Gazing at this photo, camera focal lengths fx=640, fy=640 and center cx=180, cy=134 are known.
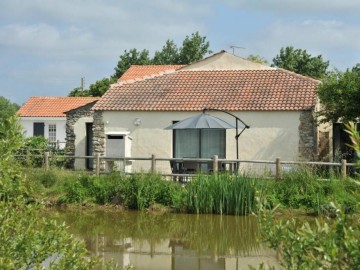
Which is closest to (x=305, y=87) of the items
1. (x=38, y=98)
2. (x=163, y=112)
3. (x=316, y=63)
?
(x=163, y=112)

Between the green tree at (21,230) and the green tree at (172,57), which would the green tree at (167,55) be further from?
the green tree at (21,230)

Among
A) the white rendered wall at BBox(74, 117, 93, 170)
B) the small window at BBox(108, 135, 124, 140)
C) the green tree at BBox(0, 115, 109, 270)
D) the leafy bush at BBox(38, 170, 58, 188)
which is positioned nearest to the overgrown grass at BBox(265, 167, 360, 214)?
the leafy bush at BBox(38, 170, 58, 188)

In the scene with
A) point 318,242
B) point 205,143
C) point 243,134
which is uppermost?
point 243,134

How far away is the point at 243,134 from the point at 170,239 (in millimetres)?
9261

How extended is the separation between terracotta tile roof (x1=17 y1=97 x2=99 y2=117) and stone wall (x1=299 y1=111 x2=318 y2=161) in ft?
68.8

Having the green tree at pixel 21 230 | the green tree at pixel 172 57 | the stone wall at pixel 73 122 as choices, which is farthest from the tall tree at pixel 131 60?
the green tree at pixel 21 230

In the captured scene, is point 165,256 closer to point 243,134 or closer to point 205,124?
point 205,124

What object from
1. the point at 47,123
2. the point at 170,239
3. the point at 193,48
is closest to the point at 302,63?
the point at 193,48

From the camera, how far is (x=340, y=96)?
70.0 feet

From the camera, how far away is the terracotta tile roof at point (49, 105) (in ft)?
136

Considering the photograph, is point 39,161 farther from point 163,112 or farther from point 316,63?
point 316,63

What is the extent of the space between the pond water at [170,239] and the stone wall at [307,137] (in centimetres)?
580

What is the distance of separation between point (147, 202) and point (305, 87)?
8.80 meters

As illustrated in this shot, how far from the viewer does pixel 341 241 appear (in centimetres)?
381
